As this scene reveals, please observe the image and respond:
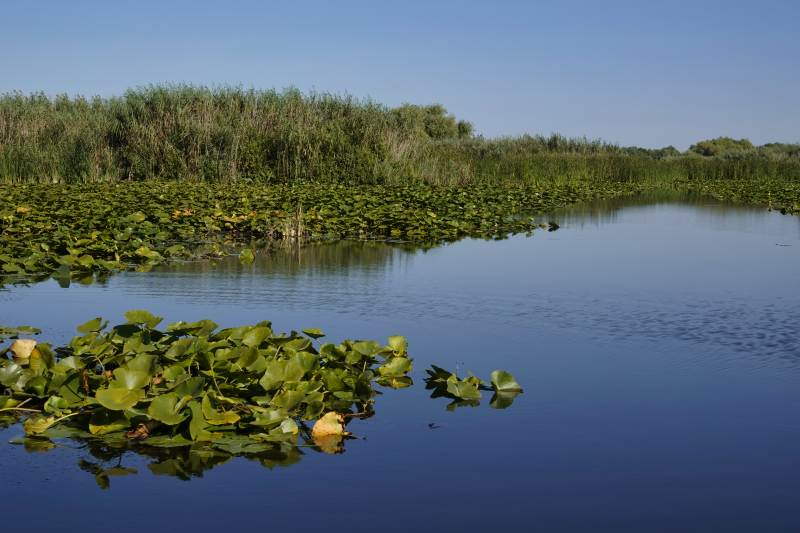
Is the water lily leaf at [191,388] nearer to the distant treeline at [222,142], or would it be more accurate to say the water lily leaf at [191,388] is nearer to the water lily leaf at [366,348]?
the water lily leaf at [366,348]

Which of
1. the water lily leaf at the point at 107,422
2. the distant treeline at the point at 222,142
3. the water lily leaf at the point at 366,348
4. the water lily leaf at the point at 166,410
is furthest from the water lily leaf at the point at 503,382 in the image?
the distant treeline at the point at 222,142

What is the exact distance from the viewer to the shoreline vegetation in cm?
1138

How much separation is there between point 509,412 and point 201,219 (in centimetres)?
894

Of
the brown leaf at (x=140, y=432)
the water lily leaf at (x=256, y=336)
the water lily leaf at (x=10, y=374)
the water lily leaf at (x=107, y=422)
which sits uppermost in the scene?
the water lily leaf at (x=256, y=336)

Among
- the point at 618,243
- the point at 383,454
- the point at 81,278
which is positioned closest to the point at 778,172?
the point at 618,243

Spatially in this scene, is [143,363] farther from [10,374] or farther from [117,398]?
[10,374]

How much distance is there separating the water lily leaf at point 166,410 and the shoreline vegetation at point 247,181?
4.94m

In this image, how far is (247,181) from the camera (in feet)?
67.9

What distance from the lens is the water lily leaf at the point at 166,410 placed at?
410 cm

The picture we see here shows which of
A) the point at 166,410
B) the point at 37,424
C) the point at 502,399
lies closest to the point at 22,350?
the point at 37,424

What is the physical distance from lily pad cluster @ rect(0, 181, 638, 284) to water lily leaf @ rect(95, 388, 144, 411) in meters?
4.83

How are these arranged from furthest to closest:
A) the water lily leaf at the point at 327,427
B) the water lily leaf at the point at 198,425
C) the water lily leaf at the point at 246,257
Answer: the water lily leaf at the point at 246,257
the water lily leaf at the point at 327,427
the water lily leaf at the point at 198,425

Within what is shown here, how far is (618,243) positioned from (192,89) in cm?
1504

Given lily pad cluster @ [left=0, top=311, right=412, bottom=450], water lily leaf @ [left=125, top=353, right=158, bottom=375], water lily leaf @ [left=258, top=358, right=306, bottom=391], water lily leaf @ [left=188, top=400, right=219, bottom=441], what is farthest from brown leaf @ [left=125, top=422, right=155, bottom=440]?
water lily leaf @ [left=258, top=358, right=306, bottom=391]
